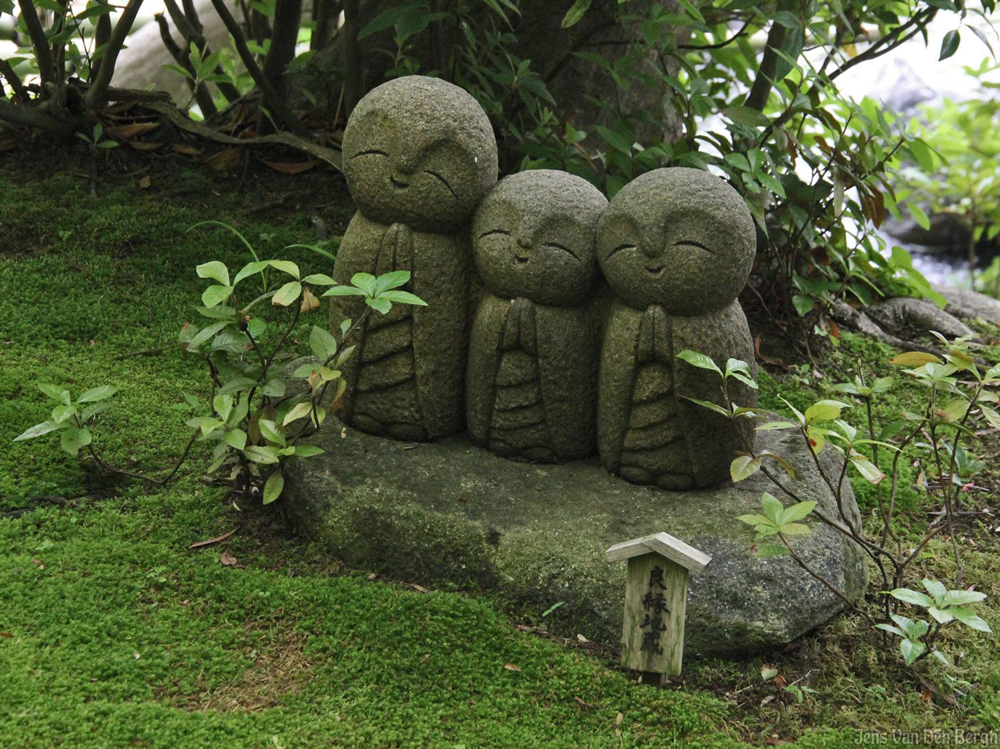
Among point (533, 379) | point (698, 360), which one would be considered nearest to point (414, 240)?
point (533, 379)

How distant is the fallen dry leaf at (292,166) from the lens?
4582 mm

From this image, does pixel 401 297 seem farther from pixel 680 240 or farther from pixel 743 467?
pixel 743 467

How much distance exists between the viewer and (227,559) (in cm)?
279

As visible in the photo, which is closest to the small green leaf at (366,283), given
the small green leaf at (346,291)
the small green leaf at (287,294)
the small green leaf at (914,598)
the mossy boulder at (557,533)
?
the small green leaf at (346,291)

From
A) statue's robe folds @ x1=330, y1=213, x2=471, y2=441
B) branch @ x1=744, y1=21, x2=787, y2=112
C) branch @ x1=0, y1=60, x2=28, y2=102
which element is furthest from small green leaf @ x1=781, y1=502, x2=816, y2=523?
branch @ x1=0, y1=60, x2=28, y2=102

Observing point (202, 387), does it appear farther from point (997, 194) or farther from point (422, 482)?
point (997, 194)

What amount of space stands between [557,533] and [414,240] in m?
0.99

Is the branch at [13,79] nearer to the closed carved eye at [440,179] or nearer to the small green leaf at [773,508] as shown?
the closed carved eye at [440,179]

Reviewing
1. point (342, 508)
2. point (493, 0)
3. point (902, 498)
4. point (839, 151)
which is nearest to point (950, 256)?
point (839, 151)

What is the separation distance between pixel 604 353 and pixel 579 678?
96cm

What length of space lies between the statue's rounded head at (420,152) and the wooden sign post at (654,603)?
1.18 m

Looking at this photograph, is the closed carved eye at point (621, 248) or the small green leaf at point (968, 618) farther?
the closed carved eye at point (621, 248)

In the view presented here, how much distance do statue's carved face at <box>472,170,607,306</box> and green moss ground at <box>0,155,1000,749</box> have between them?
3.11ft

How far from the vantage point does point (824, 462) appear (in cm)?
320
